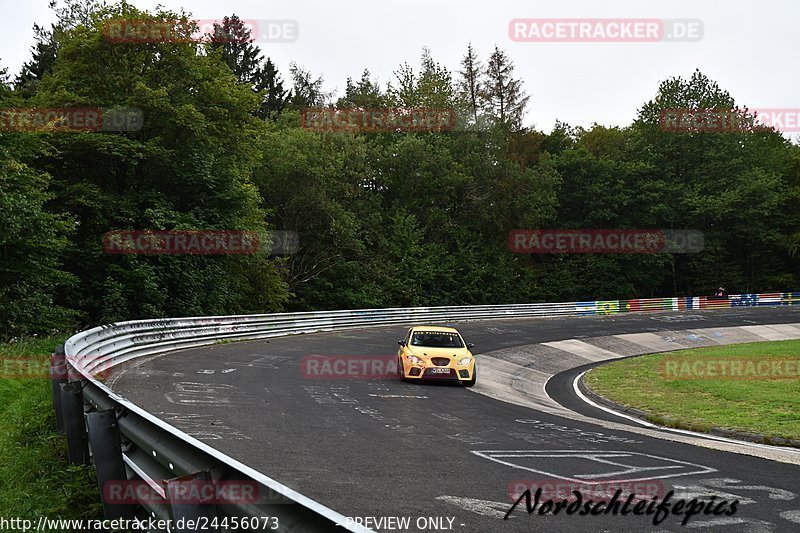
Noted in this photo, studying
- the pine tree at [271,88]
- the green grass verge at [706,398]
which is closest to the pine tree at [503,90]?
the pine tree at [271,88]

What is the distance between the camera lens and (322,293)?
1897 inches

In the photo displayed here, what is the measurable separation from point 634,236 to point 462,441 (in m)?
59.7

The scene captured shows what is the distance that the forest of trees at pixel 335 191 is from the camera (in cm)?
3081

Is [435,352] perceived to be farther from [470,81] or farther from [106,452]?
[470,81]

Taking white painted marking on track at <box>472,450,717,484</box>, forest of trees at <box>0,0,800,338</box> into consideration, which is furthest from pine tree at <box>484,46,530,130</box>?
white painted marking on track at <box>472,450,717,484</box>

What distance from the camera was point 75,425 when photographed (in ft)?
23.0

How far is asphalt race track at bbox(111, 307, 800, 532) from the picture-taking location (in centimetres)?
620

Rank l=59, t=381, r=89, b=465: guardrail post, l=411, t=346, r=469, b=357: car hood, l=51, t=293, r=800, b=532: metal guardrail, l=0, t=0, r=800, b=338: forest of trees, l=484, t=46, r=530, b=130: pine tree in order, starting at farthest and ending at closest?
l=484, t=46, r=530, b=130: pine tree, l=0, t=0, r=800, b=338: forest of trees, l=411, t=346, r=469, b=357: car hood, l=59, t=381, r=89, b=465: guardrail post, l=51, t=293, r=800, b=532: metal guardrail

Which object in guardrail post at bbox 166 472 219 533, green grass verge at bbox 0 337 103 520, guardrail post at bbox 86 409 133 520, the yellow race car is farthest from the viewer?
the yellow race car

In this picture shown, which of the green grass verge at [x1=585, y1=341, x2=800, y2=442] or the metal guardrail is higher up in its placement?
the metal guardrail

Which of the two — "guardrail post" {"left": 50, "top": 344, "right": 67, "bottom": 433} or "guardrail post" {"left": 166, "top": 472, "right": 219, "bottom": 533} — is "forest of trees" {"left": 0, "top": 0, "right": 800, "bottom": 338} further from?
"guardrail post" {"left": 166, "top": 472, "right": 219, "bottom": 533}

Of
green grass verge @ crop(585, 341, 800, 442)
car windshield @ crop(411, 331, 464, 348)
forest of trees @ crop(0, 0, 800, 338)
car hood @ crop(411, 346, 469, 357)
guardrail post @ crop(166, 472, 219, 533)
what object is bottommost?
green grass verge @ crop(585, 341, 800, 442)

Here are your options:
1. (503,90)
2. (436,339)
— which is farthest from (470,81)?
(436,339)

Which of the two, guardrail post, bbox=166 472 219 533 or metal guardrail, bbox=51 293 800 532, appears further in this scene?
guardrail post, bbox=166 472 219 533
